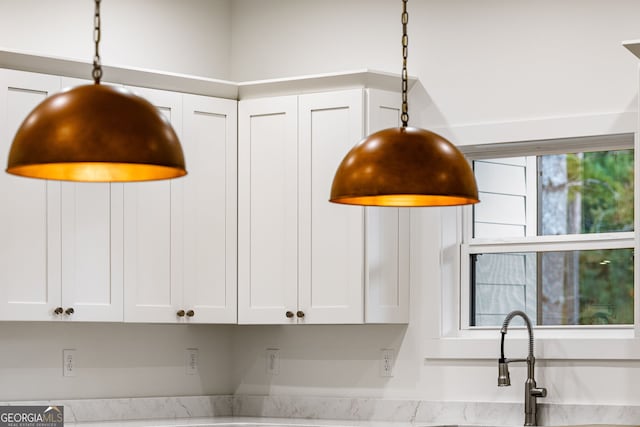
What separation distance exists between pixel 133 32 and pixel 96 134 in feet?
9.87

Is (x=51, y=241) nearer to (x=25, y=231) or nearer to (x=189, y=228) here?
(x=25, y=231)

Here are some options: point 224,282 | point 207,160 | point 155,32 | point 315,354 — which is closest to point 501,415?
point 315,354

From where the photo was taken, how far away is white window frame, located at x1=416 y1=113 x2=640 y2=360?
4.49m

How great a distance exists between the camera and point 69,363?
4.91 metres

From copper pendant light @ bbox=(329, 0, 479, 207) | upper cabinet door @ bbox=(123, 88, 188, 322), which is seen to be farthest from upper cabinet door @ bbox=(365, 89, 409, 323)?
copper pendant light @ bbox=(329, 0, 479, 207)

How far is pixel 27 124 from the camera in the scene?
95.3 inches

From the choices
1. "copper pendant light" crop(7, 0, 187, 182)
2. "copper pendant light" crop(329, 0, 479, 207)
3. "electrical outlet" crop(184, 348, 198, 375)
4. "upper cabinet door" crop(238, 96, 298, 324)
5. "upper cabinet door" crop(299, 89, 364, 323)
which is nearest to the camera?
"copper pendant light" crop(7, 0, 187, 182)

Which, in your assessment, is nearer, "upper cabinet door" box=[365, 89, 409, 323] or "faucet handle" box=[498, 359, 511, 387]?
"faucet handle" box=[498, 359, 511, 387]

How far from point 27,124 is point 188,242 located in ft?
8.58

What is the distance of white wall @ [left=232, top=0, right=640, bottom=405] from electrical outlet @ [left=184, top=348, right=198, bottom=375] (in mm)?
238

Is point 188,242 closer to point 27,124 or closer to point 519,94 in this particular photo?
point 519,94

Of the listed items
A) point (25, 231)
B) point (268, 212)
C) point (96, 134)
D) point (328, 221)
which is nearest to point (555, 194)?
point (328, 221)

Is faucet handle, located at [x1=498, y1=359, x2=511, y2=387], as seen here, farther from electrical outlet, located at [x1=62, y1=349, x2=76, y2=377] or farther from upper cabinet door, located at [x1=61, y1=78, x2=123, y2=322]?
electrical outlet, located at [x1=62, y1=349, x2=76, y2=377]

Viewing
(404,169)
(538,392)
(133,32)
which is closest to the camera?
(404,169)
